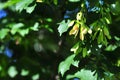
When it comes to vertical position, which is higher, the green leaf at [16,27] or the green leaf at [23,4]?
the green leaf at [23,4]

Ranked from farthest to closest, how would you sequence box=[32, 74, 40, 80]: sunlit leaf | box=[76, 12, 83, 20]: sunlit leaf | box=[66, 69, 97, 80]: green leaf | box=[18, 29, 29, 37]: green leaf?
box=[32, 74, 40, 80]: sunlit leaf
box=[18, 29, 29, 37]: green leaf
box=[66, 69, 97, 80]: green leaf
box=[76, 12, 83, 20]: sunlit leaf

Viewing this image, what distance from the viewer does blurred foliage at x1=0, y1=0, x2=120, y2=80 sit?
77.3 inches

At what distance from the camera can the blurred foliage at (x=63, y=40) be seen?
1.96 meters

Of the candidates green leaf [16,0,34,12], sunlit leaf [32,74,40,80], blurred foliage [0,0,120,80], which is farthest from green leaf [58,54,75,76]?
sunlit leaf [32,74,40,80]

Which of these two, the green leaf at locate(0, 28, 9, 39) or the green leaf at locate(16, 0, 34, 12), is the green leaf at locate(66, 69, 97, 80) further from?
the green leaf at locate(0, 28, 9, 39)

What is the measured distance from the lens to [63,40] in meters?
2.57

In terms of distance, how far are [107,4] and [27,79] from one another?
1105 millimetres

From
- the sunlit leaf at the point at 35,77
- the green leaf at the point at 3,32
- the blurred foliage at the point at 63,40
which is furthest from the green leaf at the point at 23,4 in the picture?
the sunlit leaf at the point at 35,77

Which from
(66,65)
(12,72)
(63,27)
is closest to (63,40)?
(66,65)

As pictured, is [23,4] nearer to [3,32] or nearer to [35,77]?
[3,32]

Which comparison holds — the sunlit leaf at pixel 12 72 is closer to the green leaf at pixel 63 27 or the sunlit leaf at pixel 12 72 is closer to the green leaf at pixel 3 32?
the green leaf at pixel 3 32

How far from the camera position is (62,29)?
79.7 inches

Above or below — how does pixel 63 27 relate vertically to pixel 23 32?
above

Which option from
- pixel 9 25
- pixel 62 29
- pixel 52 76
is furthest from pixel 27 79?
pixel 62 29
